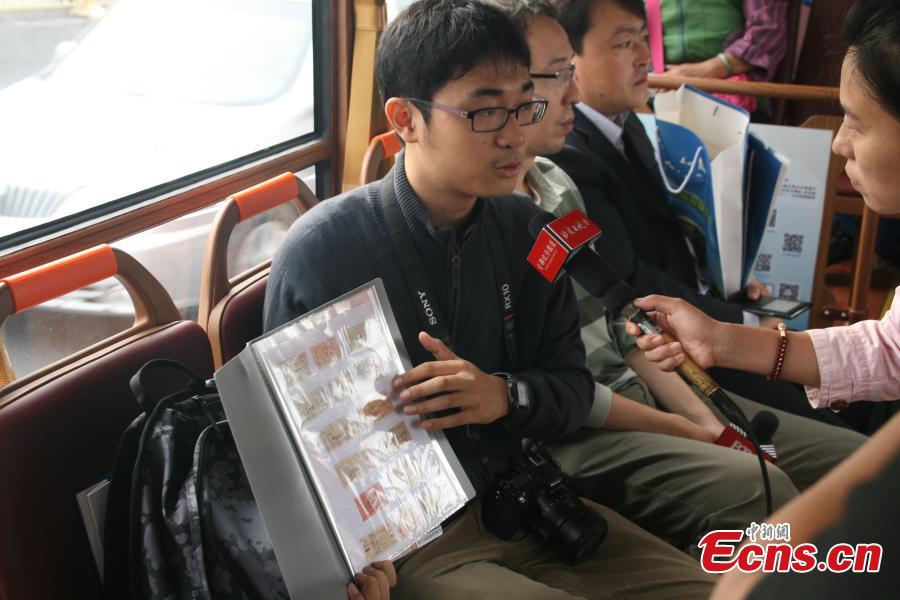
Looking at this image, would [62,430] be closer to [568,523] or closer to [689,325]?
[568,523]

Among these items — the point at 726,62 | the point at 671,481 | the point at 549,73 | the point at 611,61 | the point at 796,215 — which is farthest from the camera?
the point at 726,62

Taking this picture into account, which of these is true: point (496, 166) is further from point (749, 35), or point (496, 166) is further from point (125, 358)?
point (749, 35)

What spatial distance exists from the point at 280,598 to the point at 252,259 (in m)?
1.26

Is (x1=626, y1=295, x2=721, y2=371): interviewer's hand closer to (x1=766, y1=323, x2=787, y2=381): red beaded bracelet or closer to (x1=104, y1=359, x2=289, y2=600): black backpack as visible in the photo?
(x1=766, y1=323, x2=787, y2=381): red beaded bracelet

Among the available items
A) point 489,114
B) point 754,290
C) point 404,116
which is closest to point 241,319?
point 404,116

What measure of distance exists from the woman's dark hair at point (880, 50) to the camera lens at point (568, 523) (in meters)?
0.75

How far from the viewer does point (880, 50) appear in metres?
1.20

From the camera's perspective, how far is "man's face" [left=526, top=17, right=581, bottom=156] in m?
1.92

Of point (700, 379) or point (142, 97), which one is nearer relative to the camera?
point (700, 379)

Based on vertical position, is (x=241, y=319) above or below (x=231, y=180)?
below

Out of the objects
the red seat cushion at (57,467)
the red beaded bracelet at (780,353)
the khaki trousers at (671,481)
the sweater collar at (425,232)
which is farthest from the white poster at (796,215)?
the red seat cushion at (57,467)

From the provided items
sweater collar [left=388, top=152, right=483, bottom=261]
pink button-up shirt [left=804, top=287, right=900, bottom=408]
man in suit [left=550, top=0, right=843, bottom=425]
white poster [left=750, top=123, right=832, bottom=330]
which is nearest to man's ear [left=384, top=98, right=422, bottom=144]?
sweater collar [left=388, top=152, right=483, bottom=261]

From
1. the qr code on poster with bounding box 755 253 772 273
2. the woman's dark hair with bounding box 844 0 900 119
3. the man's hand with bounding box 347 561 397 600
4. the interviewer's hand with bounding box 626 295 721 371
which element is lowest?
the qr code on poster with bounding box 755 253 772 273

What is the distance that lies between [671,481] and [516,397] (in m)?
0.48
